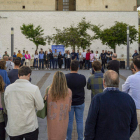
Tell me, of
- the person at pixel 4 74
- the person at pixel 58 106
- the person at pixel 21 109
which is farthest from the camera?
the person at pixel 4 74

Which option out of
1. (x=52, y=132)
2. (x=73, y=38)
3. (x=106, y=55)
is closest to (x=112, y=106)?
(x=52, y=132)

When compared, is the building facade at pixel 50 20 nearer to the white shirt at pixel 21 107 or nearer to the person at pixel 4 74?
the person at pixel 4 74

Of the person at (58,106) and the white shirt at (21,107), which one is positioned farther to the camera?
the person at (58,106)

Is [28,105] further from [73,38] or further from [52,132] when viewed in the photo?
[73,38]

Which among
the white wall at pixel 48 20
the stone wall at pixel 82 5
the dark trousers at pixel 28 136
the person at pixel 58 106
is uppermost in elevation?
the stone wall at pixel 82 5

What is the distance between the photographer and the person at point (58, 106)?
3824 millimetres

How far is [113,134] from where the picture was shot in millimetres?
2793

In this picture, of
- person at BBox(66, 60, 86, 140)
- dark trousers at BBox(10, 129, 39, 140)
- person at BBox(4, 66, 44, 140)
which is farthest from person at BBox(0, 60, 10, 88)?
dark trousers at BBox(10, 129, 39, 140)

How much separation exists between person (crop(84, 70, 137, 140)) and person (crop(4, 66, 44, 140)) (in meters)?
1.00

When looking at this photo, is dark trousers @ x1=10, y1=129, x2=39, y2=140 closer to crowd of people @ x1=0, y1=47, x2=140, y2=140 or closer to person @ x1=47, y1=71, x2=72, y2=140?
crowd of people @ x1=0, y1=47, x2=140, y2=140

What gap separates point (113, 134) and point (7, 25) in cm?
3879

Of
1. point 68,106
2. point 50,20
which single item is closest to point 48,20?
point 50,20

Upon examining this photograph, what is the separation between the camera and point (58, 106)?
3871 millimetres

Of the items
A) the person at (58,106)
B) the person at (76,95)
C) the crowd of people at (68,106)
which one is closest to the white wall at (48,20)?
the person at (76,95)
